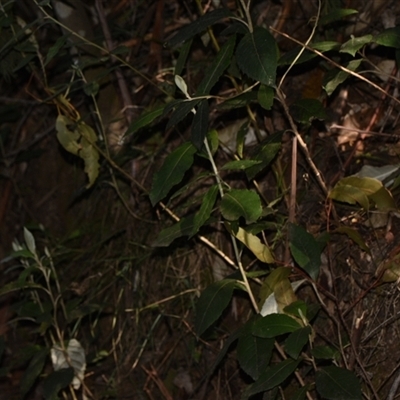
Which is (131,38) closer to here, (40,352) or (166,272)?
(166,272)

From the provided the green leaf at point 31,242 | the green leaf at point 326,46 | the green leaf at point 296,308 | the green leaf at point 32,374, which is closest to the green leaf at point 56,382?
the green leaf at point 32,374

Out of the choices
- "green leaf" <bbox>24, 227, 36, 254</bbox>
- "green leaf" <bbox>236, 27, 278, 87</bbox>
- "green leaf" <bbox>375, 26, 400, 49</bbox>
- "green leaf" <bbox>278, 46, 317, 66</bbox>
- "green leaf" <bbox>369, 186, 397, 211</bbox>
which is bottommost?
"green leaf" <bbox>24, 227, 36, 254</bbox>

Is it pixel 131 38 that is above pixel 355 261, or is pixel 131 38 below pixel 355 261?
above

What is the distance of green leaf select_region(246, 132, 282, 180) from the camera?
2.07 meters

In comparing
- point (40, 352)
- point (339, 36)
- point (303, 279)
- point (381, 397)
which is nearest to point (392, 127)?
point (339, 36)

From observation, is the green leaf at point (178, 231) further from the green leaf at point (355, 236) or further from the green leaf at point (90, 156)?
the green leaf at point (90, 156)

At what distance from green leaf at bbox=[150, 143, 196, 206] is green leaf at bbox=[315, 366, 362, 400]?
1.76ft

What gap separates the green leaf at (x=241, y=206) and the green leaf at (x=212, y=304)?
0.20 m

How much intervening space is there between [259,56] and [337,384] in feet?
2.41

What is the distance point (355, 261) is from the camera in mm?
2172

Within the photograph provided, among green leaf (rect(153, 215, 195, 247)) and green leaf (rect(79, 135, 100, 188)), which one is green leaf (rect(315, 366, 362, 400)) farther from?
green leaf (rect(79, 135, 100, 188))

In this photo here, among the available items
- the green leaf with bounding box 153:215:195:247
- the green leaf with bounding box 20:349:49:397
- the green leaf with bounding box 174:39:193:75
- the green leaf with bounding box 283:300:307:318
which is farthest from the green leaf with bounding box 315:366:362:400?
the green leaf with bounding box 20:349:49:397

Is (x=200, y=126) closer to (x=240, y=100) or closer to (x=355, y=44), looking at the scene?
(x=240, y=100)

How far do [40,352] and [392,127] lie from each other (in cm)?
123
